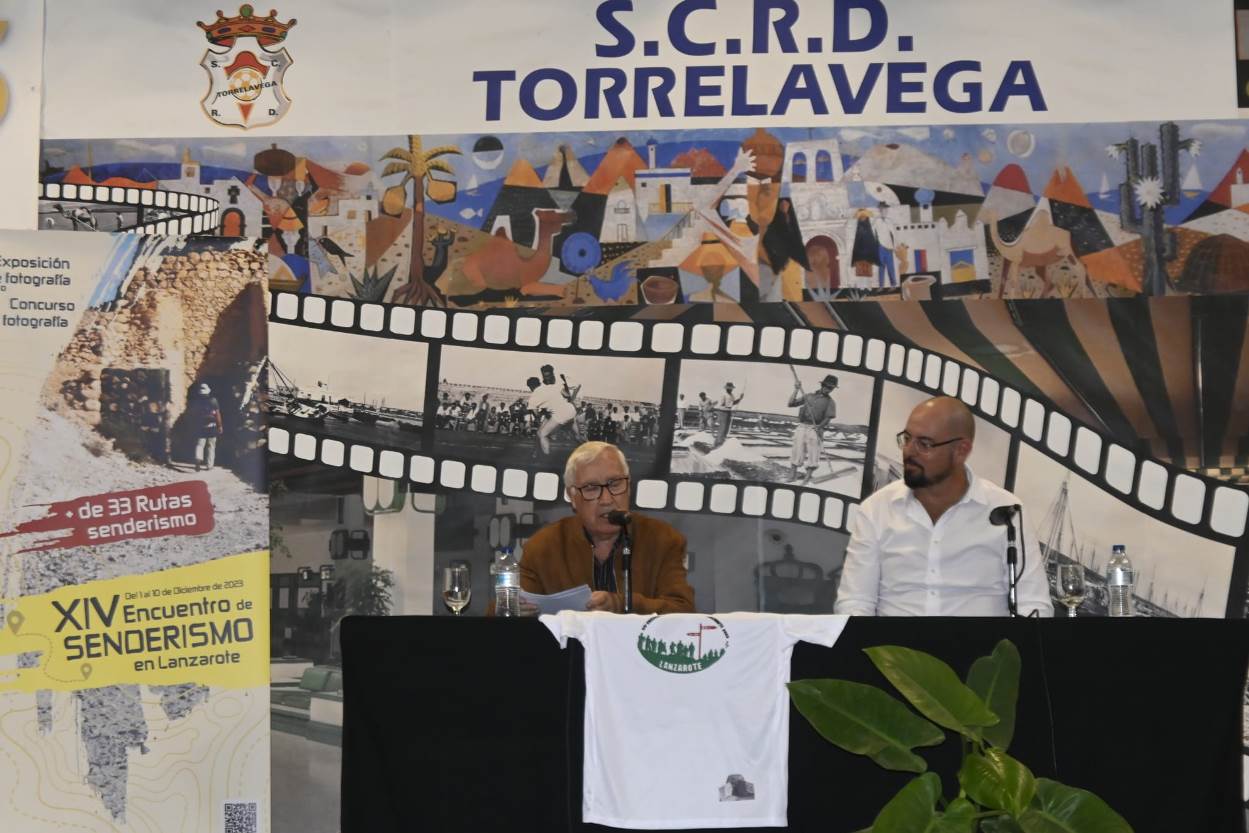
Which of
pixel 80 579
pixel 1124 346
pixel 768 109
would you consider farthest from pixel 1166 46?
pixel 80 579

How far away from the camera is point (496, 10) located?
5250 mm

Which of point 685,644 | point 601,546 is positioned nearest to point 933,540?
point 601,546

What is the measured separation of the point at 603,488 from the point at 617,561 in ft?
0.74

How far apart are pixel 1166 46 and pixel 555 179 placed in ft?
7.46

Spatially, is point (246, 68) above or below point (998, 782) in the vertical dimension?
above

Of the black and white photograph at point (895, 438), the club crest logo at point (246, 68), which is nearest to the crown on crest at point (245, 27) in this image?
the club crest logo at point (246, 68)

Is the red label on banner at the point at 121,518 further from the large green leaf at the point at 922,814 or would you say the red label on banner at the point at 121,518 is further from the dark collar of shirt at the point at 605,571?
the large green leaf at the point at 922,814

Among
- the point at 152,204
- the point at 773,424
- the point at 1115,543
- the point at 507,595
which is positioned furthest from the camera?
the point at 152,204

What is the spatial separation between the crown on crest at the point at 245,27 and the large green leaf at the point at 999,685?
12.0 ft

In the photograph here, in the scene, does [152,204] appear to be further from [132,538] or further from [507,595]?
[507,595]

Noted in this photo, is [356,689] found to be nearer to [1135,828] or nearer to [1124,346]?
[1135,828]

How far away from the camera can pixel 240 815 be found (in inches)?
169

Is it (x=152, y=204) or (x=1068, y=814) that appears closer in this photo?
(x=1068, y=814)

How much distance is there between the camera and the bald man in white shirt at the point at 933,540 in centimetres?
418
